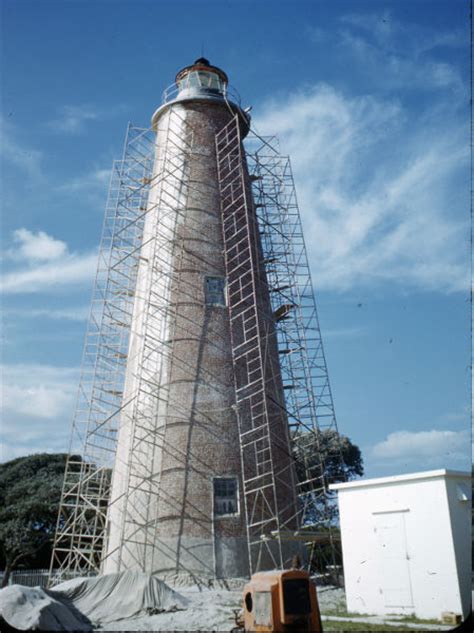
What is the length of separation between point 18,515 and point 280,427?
1875 centimetres

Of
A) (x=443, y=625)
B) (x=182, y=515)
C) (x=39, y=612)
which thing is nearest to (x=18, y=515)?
(x=182, y=515)

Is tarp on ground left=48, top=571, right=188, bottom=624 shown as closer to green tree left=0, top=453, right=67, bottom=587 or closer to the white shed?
the white shed

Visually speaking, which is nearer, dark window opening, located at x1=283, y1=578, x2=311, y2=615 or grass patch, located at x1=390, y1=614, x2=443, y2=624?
dark window opening, located at x1=283, y1=578, x2=311, y2=615

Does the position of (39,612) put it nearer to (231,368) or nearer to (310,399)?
(231,368)

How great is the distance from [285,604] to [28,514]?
87.3 ft

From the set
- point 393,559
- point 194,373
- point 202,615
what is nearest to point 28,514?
point 194,373

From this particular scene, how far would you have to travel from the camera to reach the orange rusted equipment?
1041 cm

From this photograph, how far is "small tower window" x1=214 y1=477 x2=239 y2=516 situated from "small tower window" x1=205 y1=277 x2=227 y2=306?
6222 mm

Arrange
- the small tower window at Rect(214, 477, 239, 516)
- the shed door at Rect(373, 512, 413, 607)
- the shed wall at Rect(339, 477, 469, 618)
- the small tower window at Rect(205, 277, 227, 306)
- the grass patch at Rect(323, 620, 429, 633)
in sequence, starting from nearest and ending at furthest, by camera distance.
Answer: the grass patch at Rect(323, 620, 429, 633) < the shed wall at Rect(339, 477, 469, 618) < the shed door at Rect(373, 512, 413, 607) < the small tower window at Rect(214, 477, 239, 516) < the small tower window at Rect(205, 277, 227, 306)

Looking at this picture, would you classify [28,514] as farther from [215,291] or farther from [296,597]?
[296,597]

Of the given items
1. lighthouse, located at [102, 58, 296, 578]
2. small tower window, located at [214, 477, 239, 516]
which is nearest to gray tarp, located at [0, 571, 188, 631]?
lighthouse, located at [102, 58, 296, 578]

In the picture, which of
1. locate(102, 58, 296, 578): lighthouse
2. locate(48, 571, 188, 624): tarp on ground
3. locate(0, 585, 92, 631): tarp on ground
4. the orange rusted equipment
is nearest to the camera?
the orange rusted equipment

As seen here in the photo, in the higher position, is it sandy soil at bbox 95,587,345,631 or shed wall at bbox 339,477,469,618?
shed wall at bbox 339,477,469,618

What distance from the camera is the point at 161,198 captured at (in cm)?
2427
